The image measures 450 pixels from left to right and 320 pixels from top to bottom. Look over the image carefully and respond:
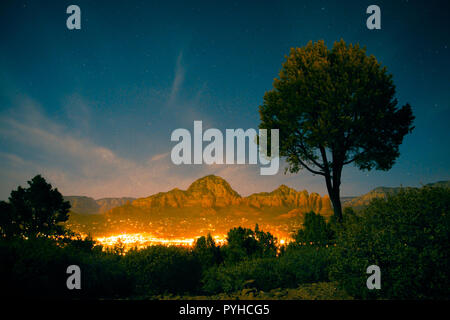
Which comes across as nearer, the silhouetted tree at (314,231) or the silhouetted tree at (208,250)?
the silhouetted tree at (208,250)

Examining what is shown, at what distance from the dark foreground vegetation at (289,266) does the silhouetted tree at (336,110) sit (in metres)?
8.49

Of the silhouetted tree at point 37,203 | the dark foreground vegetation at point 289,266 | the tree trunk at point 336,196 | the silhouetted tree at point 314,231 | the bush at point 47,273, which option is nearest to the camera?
the bush at point 47,273

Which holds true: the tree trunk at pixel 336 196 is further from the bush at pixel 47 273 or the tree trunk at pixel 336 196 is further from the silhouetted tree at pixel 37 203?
the silhouetted tree at pixel 37 203

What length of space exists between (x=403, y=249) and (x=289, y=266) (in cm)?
390

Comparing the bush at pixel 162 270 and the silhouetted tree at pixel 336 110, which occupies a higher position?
the silhouetted tree at pixel 336 110

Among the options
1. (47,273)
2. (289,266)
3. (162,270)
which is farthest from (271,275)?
(47,273)

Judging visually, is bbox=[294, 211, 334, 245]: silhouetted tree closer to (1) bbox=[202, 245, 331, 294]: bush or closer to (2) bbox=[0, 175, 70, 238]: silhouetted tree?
(1) bbox=[202, 245, 331, 294]: bush

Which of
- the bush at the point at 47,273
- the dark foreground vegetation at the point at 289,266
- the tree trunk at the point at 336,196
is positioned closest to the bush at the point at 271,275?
the dark foreground vegetation at the point at 289,266

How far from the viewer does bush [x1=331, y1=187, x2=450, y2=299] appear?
5504 millimetres

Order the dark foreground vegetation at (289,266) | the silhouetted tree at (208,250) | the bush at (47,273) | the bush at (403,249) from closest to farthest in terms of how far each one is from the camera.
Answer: the bush at (47,273) < the dark foreground vegetation at (289,266) < the bush at (403,249) < the silhouetted tree at (208,250)

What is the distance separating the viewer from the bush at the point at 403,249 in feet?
18.1

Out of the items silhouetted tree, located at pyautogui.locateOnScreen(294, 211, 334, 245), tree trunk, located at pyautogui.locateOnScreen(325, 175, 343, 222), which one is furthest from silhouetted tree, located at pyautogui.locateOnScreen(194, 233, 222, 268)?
tree trunk, located at pyautogui.locateOnScreen(325, 175, 343, 222)
